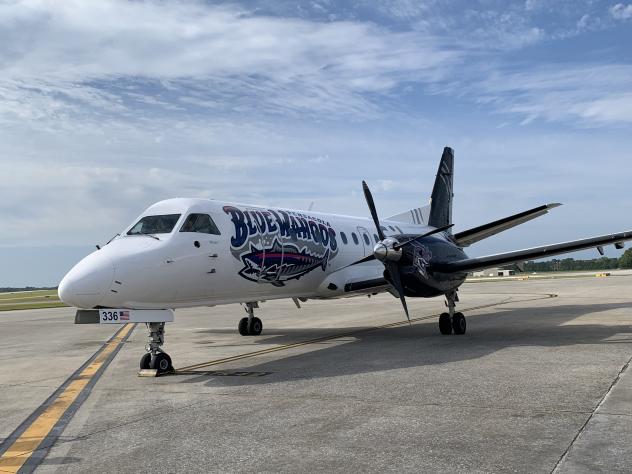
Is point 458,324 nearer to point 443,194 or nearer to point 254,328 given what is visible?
point 254,328

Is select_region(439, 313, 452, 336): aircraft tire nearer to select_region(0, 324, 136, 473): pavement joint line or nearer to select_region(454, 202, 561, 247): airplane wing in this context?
select_region(454, 202, 561, 247): airplane wing

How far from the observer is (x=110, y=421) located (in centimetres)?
706

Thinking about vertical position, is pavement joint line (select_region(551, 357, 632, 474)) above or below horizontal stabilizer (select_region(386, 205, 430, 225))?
below

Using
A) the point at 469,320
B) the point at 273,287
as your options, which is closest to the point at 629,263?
the point at 469,320

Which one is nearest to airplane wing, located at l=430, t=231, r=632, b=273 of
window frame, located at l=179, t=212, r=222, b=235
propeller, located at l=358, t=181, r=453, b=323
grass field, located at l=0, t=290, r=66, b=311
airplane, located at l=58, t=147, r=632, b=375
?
airplane, located at l=58, t=147, r=632, b=375

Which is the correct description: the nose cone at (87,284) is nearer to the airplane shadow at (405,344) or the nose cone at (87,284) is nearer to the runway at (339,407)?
the runway at (339,407)

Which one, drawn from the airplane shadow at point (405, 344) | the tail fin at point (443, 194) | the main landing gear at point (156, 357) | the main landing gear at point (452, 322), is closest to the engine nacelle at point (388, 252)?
the airplane shadow at point (405, 344)

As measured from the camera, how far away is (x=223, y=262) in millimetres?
12250

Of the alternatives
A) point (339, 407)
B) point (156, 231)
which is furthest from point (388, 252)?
point (339, 407)

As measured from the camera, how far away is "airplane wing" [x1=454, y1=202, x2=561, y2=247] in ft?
51.9

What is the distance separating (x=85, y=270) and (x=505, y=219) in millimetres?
11291

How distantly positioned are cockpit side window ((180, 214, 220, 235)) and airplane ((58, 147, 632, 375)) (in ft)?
0.07

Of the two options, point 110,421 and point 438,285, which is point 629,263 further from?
point 110,421

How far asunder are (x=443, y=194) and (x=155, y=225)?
581 inches
